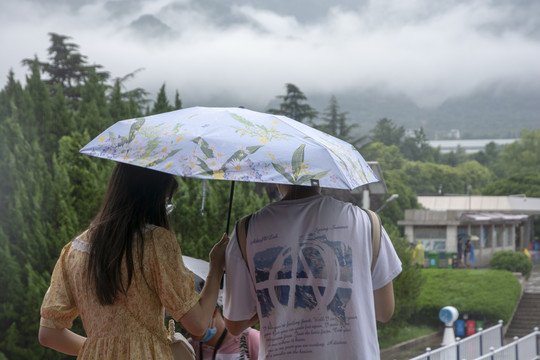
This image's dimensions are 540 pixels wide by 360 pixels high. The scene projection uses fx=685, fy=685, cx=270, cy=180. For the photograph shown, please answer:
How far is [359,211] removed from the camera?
1.95 meters

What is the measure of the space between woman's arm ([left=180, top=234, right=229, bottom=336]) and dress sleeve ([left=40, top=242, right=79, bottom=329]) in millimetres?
327

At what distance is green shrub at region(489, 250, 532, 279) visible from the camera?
29.4m

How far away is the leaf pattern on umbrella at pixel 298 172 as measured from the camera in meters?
1.80

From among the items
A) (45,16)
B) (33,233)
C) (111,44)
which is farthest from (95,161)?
(111,44)

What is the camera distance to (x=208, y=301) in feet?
6.20

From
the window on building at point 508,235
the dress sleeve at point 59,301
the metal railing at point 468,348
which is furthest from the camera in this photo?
the window on building at point 508,235

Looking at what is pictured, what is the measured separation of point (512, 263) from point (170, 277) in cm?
2976

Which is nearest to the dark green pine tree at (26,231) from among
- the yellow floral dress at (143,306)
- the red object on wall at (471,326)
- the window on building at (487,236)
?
the yellow floral dress at (143,306)

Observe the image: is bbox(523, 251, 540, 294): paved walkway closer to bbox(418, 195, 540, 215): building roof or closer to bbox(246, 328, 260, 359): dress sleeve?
bbox(418, 195, 540, 215): building roof

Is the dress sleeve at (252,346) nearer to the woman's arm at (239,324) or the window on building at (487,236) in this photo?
the woman's arm at (239,324)

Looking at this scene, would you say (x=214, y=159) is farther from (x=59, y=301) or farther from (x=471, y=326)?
(x=471, y=326)

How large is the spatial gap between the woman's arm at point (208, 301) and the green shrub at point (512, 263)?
29528 millimetres

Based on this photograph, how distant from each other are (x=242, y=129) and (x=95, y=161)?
25.3 feet

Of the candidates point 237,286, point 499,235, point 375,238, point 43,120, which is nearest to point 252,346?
point 237,286
